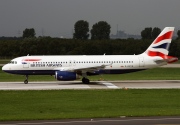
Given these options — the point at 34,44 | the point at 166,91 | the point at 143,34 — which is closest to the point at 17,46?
the point at 34,44

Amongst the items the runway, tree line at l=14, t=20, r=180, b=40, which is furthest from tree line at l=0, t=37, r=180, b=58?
the runway

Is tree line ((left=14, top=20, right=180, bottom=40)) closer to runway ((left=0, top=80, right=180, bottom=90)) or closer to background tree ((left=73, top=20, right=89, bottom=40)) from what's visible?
background tree ((left=73, top=20, right=89, bottom=40))

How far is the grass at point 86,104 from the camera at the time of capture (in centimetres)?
2091

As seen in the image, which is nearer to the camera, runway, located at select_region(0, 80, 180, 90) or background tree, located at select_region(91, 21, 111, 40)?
runway, located at select_region(0, 80, 180, 90)

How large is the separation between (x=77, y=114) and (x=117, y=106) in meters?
4.18

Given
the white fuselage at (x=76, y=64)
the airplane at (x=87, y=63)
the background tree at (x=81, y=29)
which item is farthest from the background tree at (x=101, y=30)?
the white fuselage at (x=76, y=64)

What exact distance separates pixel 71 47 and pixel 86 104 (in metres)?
93.9

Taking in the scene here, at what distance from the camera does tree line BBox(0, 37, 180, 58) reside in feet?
372

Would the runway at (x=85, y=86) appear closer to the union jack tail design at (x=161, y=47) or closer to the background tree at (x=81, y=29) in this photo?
the union jack tail design at (x=161, y=47)

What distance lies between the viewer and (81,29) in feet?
593

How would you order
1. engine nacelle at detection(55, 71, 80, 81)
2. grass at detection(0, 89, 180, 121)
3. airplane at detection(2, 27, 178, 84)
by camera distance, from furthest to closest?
airplane at detection(2, 27, 178, 84)
engine nacelle at detection(55, 71, 80, 81)
grass at detection(0, 89, 180, 121)

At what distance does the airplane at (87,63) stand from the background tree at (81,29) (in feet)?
447

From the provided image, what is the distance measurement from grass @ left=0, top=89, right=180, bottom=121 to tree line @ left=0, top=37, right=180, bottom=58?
79.3 metres

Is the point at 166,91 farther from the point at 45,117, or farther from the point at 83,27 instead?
the point at 83,27
